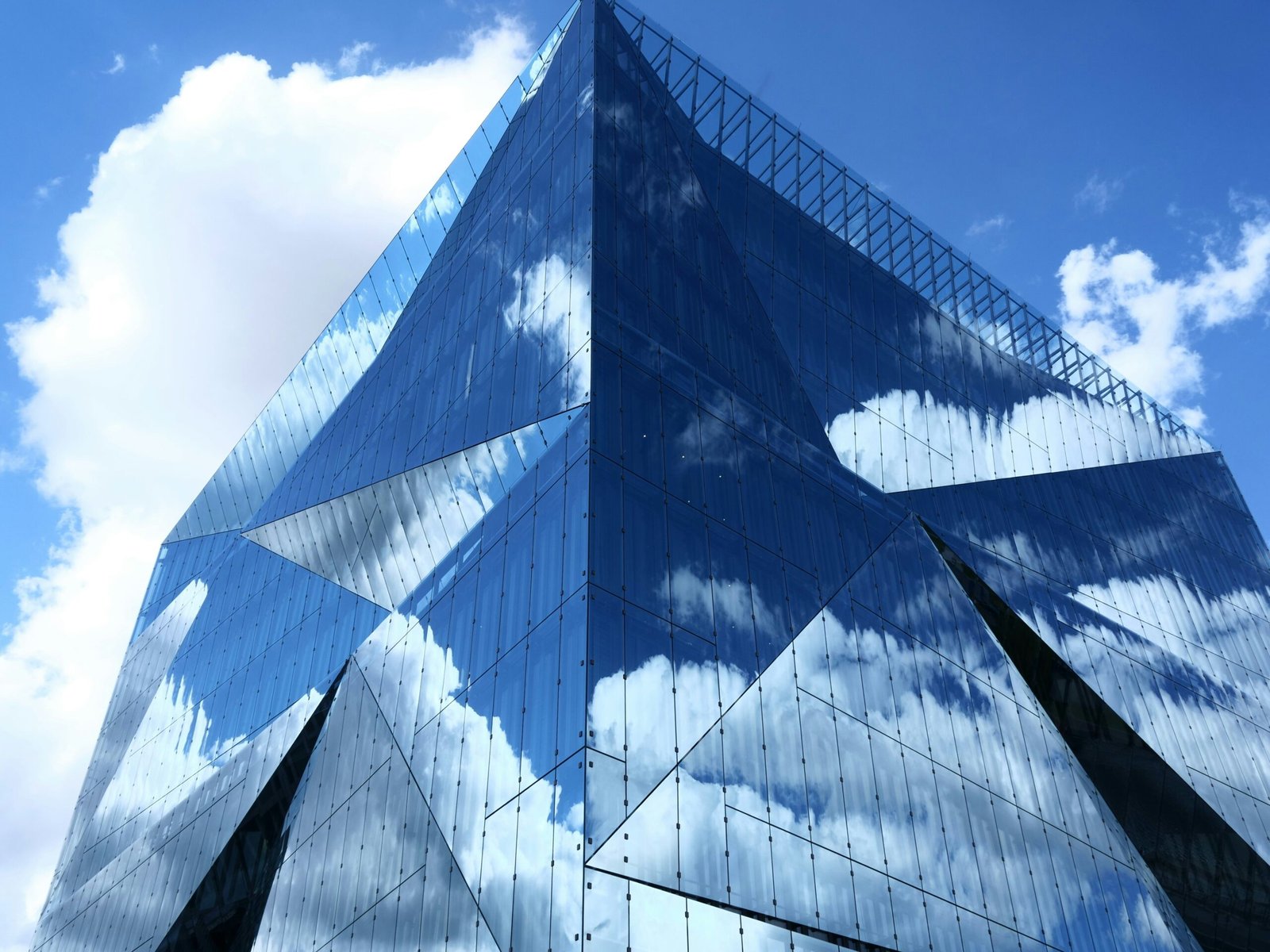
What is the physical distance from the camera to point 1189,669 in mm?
33312

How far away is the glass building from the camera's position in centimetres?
1656

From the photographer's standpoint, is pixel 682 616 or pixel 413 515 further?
pixel 413 515

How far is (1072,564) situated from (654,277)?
1652cm

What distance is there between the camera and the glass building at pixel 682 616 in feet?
54.3

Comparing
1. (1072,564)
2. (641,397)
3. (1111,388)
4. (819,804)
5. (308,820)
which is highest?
(1111,388)

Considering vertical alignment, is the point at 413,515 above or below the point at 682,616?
above

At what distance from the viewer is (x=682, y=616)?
1767 cm

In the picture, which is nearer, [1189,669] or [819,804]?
[819,804]

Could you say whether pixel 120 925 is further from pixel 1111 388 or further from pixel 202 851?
pixel 1111 388

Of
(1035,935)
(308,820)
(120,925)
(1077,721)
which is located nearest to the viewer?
(1035,935)

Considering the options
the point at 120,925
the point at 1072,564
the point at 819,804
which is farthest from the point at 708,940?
the point at 120,925

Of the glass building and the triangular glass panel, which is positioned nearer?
the glass building

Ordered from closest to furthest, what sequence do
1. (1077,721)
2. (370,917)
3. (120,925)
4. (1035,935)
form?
(370,917) → (1035,935) → (1077,721) → (120,925)

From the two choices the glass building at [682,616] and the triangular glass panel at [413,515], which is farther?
the triangular glass panel at [413,515]
